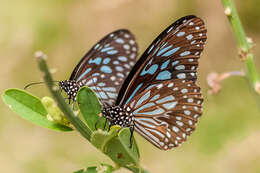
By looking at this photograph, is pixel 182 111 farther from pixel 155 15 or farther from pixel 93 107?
pixel 155 15

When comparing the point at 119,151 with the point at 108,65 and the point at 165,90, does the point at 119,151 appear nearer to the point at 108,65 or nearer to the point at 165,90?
the point at 165,90

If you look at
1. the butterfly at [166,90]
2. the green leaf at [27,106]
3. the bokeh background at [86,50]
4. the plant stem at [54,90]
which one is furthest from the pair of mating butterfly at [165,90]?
the bokeh background at [86,50]

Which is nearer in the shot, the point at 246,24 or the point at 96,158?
the point at 96,158

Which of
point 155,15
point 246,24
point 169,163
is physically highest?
point 155,15

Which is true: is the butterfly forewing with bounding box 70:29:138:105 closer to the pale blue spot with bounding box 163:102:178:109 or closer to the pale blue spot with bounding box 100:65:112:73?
the pale blue spot with bounding box 100:65:112:73

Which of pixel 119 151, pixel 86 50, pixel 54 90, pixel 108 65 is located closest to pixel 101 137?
pixel 119 151

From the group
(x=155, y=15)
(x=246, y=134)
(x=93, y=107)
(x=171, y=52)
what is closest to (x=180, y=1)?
(x=155, y=15)

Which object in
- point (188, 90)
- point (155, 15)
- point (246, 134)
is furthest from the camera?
point (155, 15)
